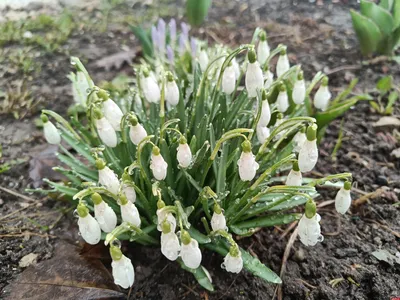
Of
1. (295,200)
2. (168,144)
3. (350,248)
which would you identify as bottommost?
(350,248)

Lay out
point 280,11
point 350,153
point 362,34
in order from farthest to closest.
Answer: point 280,11 < point 362,34 < point 350,153

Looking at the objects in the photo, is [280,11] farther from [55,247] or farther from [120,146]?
[55,247]

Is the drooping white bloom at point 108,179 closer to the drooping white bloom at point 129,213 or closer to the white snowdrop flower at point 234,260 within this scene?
the drooping white bloom at point 129,213

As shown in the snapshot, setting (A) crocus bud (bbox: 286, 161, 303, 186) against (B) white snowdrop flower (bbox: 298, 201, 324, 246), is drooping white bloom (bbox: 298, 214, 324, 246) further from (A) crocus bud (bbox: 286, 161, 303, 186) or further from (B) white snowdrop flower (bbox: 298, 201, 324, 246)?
(A) crocus bud (bbox: 286, 161, 303, 186)

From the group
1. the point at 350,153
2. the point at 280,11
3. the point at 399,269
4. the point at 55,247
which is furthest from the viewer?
the point at 280,11

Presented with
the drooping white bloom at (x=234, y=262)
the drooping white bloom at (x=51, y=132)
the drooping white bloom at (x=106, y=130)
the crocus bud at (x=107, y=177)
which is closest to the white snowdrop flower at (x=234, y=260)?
the drooping white bloom at (x=234, y=262)

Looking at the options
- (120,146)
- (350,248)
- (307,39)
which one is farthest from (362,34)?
(120,146)

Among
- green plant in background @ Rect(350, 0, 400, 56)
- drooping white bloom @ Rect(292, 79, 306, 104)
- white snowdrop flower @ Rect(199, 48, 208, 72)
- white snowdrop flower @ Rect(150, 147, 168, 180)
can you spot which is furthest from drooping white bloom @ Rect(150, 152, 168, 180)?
green plant in background @ Rect(350, 0, 400, 56)
